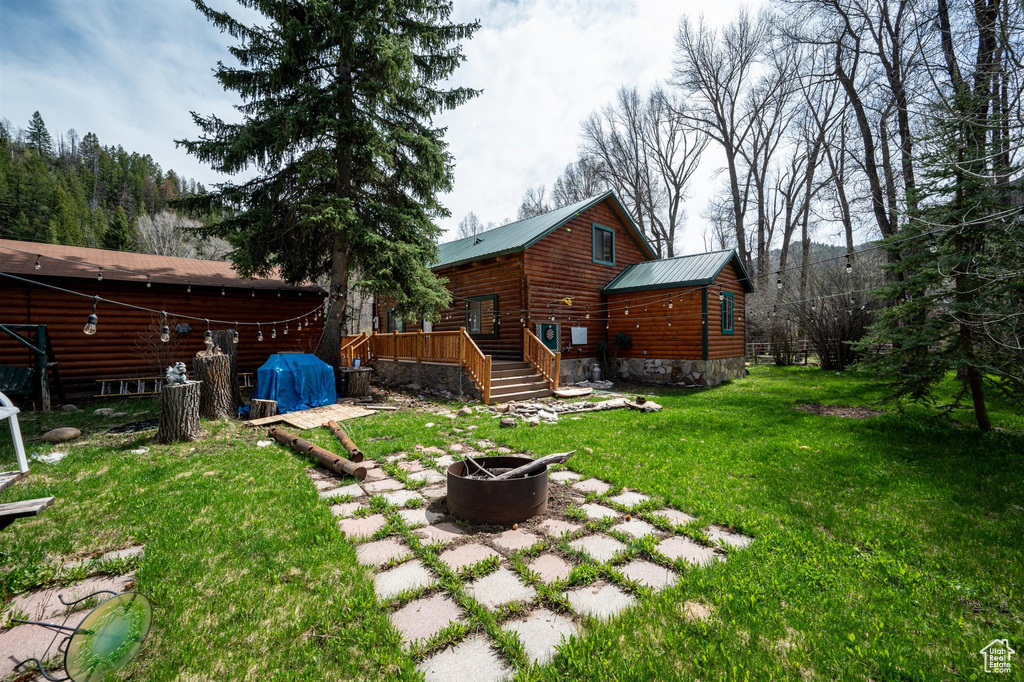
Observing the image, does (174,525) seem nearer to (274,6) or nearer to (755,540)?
(755,540)

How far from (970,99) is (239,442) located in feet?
41.0

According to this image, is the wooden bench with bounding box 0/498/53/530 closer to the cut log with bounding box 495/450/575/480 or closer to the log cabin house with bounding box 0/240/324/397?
the cut log with bounding box 495/450/575/480

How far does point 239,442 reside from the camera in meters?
6.59

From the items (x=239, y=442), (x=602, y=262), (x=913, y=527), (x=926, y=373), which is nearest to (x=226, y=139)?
(x=239, y=442)

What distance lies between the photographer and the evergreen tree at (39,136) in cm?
4713

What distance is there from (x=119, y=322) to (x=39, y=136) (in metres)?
60.9

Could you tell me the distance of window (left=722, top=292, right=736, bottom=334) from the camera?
14414mm

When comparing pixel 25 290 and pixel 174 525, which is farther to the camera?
pixel 25 290

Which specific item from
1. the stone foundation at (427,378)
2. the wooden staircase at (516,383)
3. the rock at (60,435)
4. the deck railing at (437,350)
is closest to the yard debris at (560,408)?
the wooden staircase at (516,383)

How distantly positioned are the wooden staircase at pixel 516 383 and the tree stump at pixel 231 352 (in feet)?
18.6

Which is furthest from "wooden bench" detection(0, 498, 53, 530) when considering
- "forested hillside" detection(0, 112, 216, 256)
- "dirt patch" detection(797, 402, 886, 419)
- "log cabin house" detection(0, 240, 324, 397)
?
"forested hillside" detection(0, 112, 216, 256)

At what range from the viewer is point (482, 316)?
1516cm

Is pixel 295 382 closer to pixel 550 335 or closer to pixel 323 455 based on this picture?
pixel 323 455

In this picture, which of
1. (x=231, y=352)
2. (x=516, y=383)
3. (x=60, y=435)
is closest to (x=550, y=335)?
(x=516, y=383)
